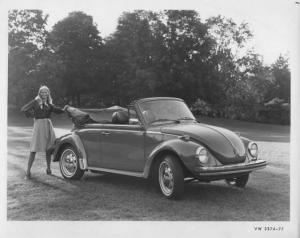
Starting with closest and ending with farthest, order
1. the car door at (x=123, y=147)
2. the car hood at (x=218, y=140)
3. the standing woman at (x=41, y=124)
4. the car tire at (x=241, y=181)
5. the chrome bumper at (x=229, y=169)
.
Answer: the chrome bumper at (x=229, y=169), the car hood at (x=218, y=140), the car door at (x=123, y=147), the car tire at (x=241, y=181), the standing woman at (x=41, y=124)

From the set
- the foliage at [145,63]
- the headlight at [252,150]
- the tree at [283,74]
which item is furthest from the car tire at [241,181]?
the tree at [283,74]

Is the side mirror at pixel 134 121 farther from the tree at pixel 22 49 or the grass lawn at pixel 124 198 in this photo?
the tree at pixel 22 49

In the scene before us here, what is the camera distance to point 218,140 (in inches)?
279

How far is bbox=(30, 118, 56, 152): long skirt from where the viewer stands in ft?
28.4

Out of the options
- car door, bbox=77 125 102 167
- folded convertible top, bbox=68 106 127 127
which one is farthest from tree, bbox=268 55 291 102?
car door, bbox=77 125 102 167

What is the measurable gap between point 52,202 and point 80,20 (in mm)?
3241

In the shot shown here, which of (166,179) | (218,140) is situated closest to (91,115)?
(166,179)

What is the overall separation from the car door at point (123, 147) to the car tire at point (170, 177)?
390 mm

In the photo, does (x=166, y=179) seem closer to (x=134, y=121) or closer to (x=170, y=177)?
(x=170, y=177)

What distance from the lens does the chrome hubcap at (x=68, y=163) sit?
8.71 meters

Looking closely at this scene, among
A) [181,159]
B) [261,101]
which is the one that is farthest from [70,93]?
[261,101]

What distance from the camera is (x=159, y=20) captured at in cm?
905
